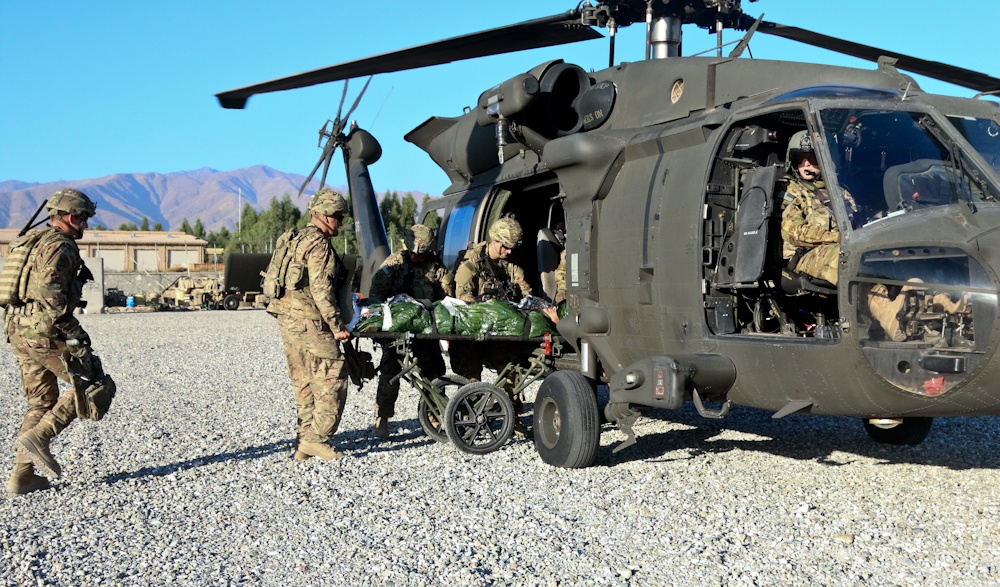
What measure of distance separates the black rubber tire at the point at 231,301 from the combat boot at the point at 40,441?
29.2 meters

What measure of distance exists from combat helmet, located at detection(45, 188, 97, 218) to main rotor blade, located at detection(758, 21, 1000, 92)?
568cm

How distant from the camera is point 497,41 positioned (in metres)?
7.77

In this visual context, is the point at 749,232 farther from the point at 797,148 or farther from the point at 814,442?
the point at 814,442

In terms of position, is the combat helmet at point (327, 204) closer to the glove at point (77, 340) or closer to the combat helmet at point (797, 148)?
the glove at point (77, 340)

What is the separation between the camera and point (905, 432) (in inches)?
248

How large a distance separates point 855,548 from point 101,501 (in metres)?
3.81

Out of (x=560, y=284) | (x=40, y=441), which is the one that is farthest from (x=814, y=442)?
(x=40, y=441)

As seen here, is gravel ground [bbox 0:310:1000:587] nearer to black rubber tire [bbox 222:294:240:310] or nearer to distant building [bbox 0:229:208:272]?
black rubber tire [bbox 222:294:240:310]

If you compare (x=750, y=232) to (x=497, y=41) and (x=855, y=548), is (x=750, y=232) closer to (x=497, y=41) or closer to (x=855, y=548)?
(x=855, y=548)

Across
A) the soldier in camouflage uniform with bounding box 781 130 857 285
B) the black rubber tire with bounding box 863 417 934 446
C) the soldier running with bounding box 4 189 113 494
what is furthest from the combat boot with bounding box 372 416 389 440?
the black rubber tire with bounding box 863 417 934 446

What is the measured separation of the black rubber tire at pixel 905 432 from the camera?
6203 millimetres

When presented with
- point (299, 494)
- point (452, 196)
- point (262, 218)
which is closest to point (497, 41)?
point (452, 196)

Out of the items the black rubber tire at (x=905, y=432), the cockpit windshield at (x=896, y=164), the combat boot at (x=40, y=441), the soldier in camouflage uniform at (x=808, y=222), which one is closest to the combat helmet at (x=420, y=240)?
the combat boot at (x=40, y=441)

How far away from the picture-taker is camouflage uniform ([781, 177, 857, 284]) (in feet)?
14.8
